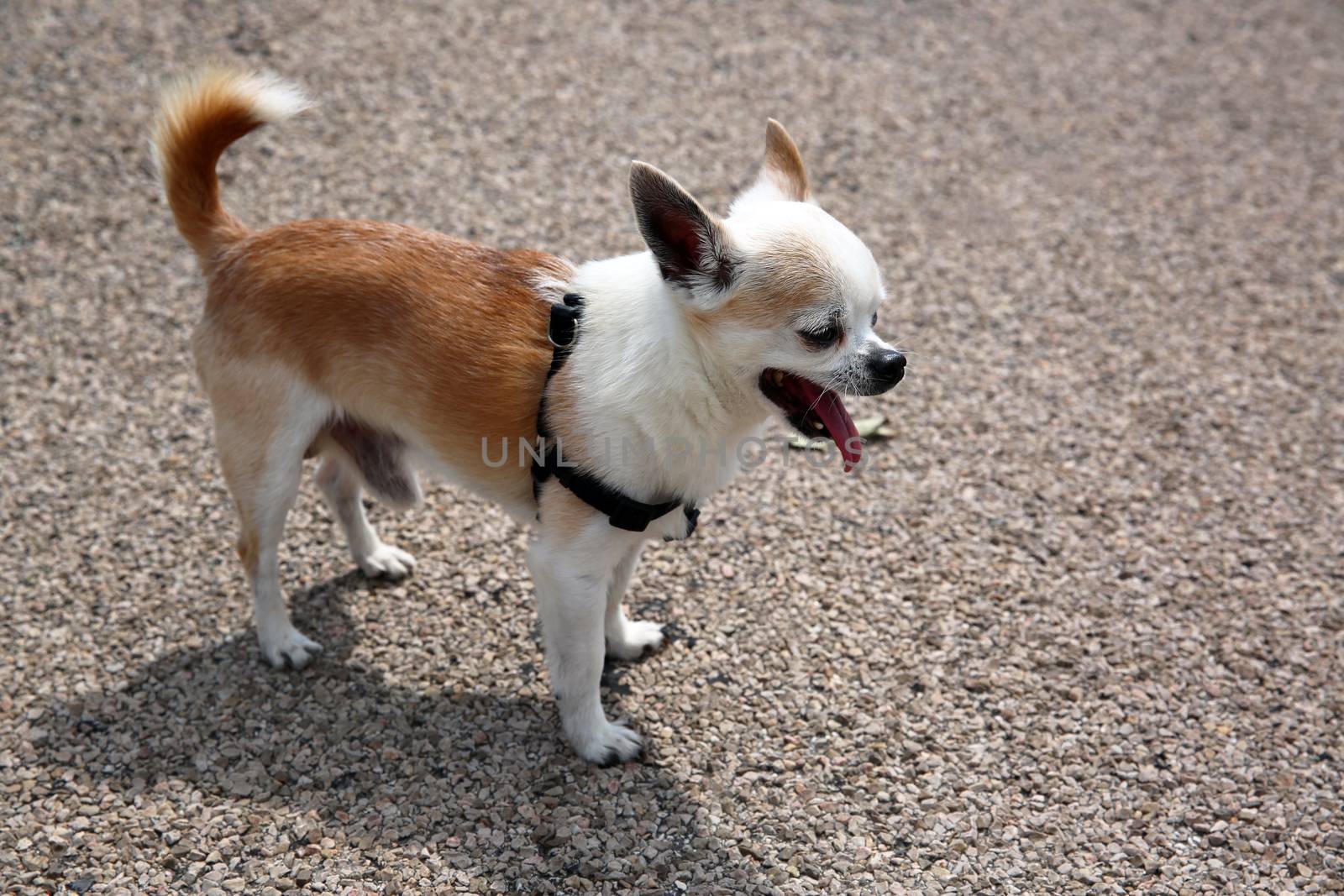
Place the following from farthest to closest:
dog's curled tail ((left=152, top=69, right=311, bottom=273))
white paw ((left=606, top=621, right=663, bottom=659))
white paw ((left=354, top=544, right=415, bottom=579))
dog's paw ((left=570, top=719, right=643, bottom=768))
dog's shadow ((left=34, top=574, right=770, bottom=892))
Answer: white paw ((left=354, top=544, right=415, bottom=579)), white paw ((left=606, top=621, right=663, bottom=659)), dog's paw ((left=570, top=719, right=643, bottom=768)), dog's curled tail ((left=152, top=69, right=311, bottom=273)), dog's shadow ((left=34, top=574, right=770, bottom=892))

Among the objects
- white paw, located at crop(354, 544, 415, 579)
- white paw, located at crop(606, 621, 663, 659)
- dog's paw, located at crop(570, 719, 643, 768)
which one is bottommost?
white paw, located at crop(354, 544, 415, 579)

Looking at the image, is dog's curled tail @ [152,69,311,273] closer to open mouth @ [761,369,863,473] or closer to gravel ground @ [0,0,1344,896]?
gravel ground @ [0,0,1344,896]


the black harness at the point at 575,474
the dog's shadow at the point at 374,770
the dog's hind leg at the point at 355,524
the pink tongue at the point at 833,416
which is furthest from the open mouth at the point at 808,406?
the dog's hind leg at the point at 355,524

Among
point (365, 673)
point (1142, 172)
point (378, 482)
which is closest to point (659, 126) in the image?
point (1142, 172)

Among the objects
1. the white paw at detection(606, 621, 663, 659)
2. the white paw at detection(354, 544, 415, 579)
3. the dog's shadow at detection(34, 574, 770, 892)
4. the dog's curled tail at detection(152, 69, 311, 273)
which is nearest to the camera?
the dog's shadow at detection(34, 574, 770, 892)

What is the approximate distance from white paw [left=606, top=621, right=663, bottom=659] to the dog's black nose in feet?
4.52

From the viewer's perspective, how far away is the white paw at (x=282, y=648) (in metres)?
3.63

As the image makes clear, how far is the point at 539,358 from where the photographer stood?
3.12m

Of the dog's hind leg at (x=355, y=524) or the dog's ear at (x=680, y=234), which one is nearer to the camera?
the dog's ear at (x=680, y=234)

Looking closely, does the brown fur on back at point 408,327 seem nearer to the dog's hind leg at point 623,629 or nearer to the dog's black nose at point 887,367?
the dog's hind leg at point 623,629

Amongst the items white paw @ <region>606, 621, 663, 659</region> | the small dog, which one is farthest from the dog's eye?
white paw @ <region>606, 621, 663, 659</region>

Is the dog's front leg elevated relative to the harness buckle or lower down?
lower down

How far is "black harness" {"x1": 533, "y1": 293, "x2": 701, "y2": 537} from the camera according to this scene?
3014 mm

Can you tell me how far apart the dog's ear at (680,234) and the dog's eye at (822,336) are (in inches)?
9.6
